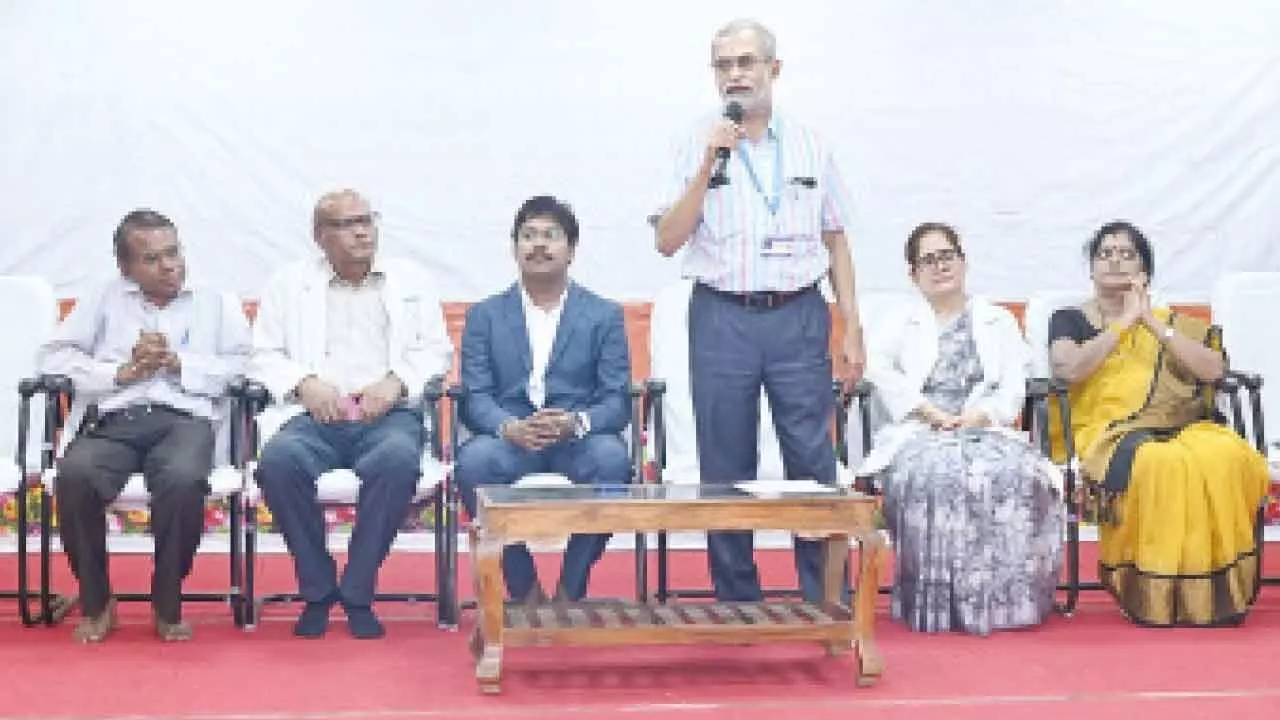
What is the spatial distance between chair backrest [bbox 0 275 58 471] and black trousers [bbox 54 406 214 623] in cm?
37

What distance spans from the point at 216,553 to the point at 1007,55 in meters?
3.21

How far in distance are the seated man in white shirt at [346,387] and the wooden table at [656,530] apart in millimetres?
556

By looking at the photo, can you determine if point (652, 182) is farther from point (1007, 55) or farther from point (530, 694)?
point (530, 694)

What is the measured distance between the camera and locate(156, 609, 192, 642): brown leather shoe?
4.19 m

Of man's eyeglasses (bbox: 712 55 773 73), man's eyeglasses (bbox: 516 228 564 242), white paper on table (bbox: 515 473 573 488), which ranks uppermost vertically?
man's eyeglasses (bbox: 712 55 773 73)

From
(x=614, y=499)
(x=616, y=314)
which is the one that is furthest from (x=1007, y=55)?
(x=614, y=499)

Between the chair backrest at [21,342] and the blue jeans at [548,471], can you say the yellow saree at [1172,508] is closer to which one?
the blue jeans at [548,471]

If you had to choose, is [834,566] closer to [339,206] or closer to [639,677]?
[639,677]

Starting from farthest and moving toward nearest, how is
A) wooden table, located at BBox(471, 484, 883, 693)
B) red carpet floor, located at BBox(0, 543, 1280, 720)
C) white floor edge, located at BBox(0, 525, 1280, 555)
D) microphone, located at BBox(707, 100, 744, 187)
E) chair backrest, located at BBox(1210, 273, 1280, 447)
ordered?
white floor edge, located at BBox(0, 525, 1280, 555)
chair backrest, located at BBox(1210, 273, 1280, 447)
microphone, located at BBox(707, 100, 744, 187)
wooden table, located at BBox(471, 484, 883, 693)
red carpet floor, located at BBox(0, 543, 1280, 720)

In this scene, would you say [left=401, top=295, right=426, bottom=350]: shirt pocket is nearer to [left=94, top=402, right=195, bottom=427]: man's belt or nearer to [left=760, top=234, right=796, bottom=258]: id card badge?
[left=94, top=402, right=195, bottom=427]: man's belt

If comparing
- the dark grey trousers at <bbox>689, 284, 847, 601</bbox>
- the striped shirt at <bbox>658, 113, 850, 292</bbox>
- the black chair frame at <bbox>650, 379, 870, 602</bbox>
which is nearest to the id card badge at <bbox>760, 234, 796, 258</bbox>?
the striped shirt at <bbox>658, 113, 850, 292</bbox>

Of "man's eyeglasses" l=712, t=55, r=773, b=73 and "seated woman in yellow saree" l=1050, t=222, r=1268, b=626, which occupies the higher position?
"man's eyeglasses" l=712, t=55, r=773, b=73

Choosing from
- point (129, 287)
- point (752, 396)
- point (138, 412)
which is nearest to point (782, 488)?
point (752, 396)

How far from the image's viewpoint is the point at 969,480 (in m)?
4.32
